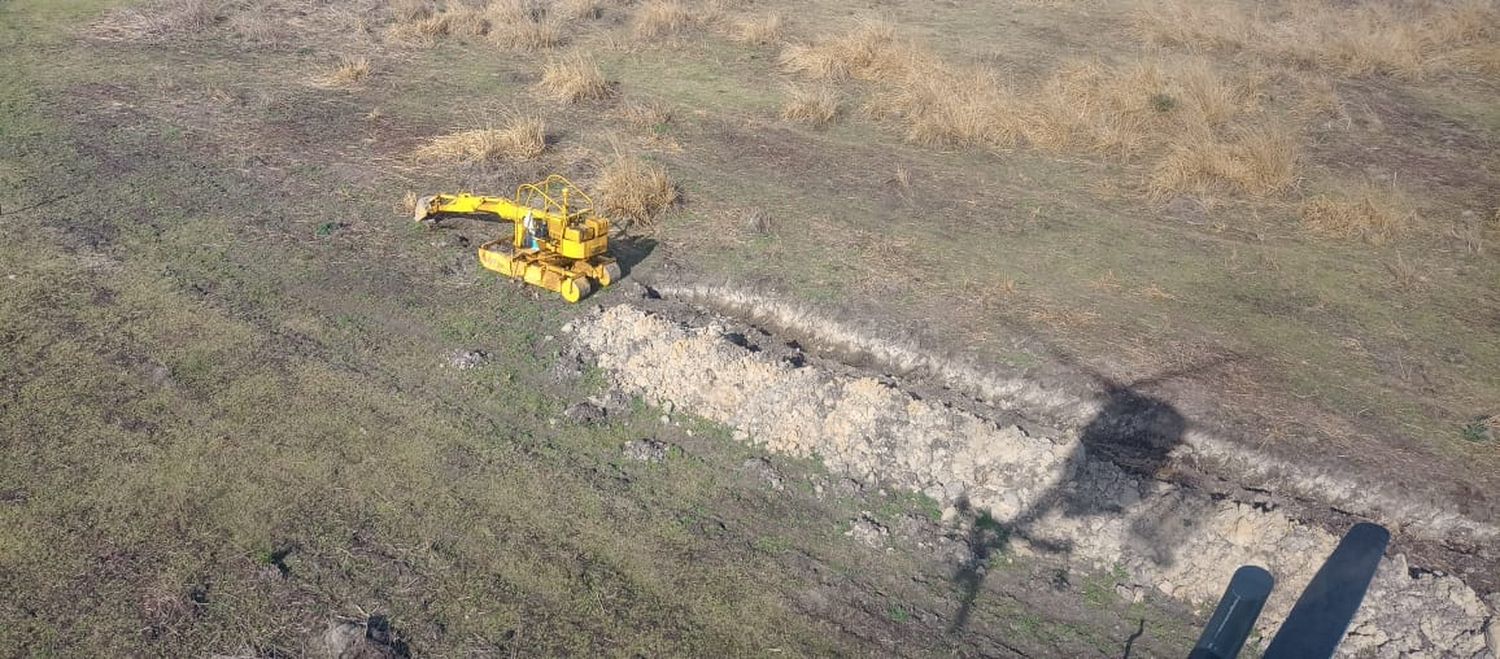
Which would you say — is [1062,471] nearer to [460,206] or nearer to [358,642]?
[358,642]

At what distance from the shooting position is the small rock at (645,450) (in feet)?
23.1

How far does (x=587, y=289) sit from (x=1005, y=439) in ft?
11.9

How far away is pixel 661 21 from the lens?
1571cm

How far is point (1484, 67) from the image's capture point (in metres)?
15.9

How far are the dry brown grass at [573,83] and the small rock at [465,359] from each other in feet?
18.8

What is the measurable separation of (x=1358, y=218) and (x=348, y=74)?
460 inches

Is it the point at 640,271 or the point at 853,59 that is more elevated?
the point at 853,59

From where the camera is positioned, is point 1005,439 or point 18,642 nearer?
point 18,642

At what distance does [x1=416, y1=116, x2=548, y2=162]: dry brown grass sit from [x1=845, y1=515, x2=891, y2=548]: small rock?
6348 mm

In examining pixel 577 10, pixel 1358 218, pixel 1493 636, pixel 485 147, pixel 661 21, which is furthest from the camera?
pixel 577 10

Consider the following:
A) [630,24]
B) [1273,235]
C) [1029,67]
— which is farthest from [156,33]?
[1273,235]

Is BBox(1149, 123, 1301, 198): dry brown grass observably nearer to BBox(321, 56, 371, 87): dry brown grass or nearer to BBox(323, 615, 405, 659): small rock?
BBox(323, 615, 405, 659): small rock

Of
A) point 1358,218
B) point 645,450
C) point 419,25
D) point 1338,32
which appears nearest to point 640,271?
point 645,450

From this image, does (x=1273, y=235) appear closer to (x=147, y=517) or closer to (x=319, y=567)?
(x=319, y=567)
